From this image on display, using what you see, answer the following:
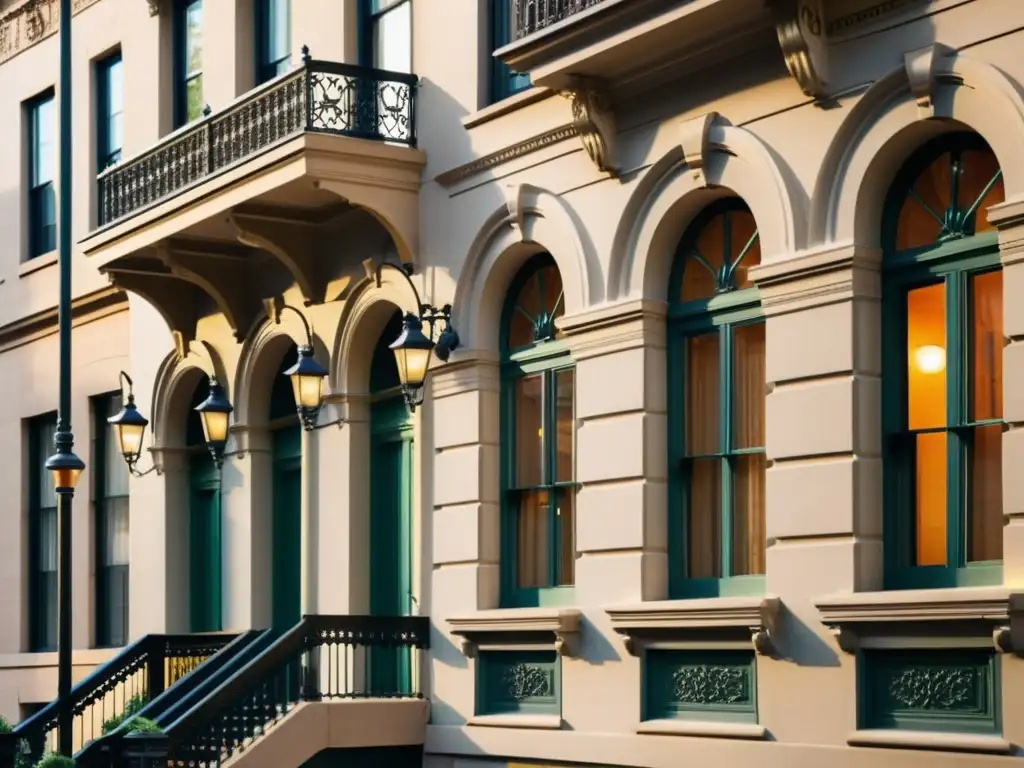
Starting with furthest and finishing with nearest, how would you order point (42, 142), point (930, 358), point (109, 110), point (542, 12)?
point (42, 142)
point (109, 110)
point (542, 12)
point (930, 358)

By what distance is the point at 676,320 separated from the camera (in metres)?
17.1

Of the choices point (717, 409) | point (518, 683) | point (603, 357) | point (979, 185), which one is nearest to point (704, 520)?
point (717, 409)

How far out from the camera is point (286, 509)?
22.7m

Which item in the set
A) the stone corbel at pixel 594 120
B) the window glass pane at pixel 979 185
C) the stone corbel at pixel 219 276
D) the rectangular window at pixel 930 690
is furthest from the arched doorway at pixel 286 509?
the window glass pane at pixel 979 185

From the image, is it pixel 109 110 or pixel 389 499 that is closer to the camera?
pixel 389 499

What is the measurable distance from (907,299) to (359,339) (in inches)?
290

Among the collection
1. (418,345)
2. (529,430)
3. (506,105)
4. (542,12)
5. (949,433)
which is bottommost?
(949,433)

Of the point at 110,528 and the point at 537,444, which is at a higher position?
the point at 537,444

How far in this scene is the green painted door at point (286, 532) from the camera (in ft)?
73.5

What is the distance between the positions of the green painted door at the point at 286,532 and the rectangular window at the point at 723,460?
6473 millimetres

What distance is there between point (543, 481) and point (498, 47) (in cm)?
395

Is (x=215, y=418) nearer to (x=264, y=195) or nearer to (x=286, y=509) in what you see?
(x=286, y=509)

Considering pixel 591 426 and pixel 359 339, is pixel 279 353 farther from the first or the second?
pixel 591 426

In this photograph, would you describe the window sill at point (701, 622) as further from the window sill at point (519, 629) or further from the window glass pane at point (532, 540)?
the window glass pane at point (532, 540)
